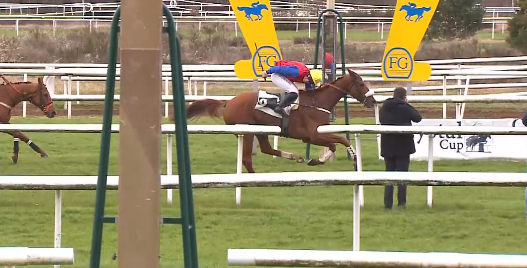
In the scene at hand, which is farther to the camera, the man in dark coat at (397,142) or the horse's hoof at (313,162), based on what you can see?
the horse's hoof at (313,162)

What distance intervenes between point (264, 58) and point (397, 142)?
314cm

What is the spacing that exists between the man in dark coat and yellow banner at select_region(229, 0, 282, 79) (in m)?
2.59

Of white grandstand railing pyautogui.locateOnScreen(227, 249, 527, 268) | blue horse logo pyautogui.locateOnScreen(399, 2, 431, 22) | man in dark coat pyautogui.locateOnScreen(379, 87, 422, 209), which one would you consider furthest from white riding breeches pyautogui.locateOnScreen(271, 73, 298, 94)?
white grandstand railing pyautogui.locateOnScreen(227, 249, 527, 268)

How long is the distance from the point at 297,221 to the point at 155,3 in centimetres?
431

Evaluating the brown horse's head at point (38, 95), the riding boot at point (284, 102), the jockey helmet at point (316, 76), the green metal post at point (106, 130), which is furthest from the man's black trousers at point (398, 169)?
the brown horse's head at point (38, 95)

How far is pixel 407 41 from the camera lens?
414 inches

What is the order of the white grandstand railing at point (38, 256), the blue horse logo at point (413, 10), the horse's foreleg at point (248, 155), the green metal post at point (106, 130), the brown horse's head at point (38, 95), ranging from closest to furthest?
the green metal post at point (106, 130), the white grandstand railing at point (38, 256), the horse's foreleg at point (248, 155), the blue horse logo at point (413, 10), the brown horse's head at point (38, 95)

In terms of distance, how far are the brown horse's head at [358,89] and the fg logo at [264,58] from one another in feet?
3.20

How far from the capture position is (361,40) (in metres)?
26.0

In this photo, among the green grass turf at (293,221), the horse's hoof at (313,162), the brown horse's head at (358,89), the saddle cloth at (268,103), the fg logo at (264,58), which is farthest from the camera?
the fg logo at (264,58)

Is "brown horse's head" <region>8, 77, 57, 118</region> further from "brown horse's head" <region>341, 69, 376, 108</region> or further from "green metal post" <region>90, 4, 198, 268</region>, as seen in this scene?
"green metal post" <region>90, 4, 198, 268</region>

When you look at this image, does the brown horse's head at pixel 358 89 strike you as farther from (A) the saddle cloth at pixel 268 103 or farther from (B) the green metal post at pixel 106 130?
(B) the green metal post at pixel 106 130

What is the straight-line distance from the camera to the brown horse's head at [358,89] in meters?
10.2

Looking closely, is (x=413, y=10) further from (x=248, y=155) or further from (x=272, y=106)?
(x=248, y=155)
